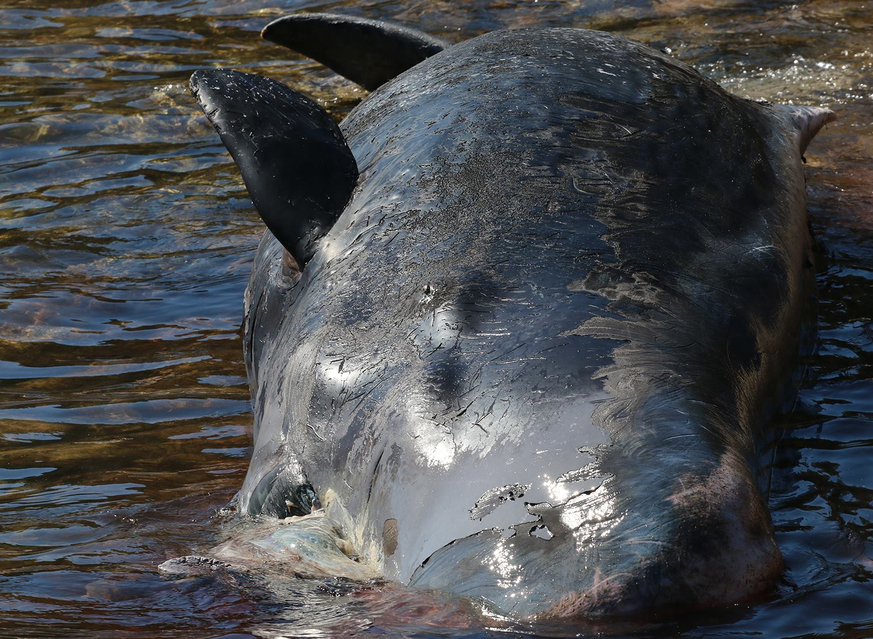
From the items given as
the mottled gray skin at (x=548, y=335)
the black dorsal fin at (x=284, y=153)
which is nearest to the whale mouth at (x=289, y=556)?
the mottled gray skin at (x=548, y=335)

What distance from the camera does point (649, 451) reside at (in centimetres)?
332

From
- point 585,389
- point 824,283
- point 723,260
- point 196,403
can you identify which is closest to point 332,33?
point 196,403

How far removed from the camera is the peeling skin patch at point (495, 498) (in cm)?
329

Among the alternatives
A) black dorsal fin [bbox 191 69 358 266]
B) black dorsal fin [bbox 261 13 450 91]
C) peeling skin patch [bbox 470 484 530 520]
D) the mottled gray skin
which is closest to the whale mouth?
the mottled gray skin

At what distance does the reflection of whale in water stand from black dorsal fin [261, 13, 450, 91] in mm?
1198

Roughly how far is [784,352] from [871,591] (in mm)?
1340

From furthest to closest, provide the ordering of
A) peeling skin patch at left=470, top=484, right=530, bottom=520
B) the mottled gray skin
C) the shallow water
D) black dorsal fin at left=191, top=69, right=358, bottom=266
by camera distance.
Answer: black dorsal fin at left=191, top=69, right=358, bottom=266 < the shallow water < peeling skin patch at left=470, top=484, right=530, bottom=520 < the mottled gray skin

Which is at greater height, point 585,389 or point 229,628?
point 585,389

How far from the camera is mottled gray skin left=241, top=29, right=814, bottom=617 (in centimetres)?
317

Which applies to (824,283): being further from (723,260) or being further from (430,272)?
(430,272)

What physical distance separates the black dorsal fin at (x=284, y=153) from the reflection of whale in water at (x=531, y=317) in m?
0.01

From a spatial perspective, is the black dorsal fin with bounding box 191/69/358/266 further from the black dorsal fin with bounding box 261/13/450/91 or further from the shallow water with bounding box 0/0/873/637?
the black dorsal fin with bounding box 261/13/450/91

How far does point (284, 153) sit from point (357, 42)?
2320mm

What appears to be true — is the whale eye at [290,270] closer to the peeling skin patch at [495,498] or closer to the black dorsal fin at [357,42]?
the peeling skin patch at [495,498]
